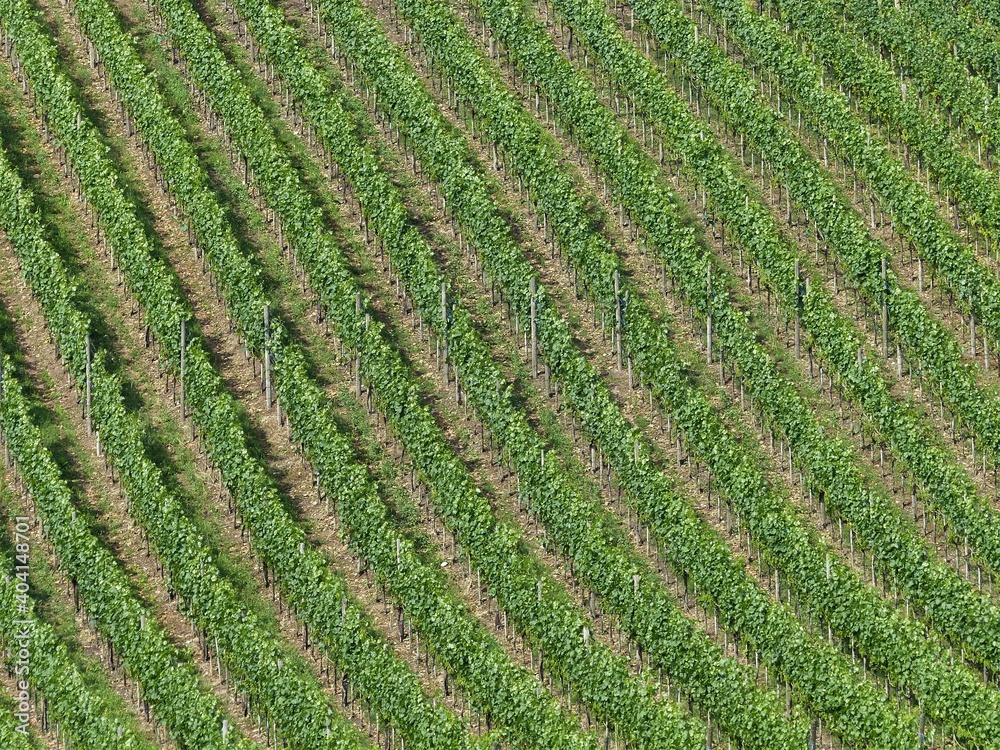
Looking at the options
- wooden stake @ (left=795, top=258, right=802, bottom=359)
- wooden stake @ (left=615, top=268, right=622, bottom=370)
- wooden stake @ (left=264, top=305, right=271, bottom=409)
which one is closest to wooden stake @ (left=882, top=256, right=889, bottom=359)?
wooden stake @ (left=795, top=258, right=802, bottom=359)

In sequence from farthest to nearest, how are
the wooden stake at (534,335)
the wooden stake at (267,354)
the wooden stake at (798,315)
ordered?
the wooden stake at (798,315)
the wooden stake at (534,335)
the wooden stake at (267,354)

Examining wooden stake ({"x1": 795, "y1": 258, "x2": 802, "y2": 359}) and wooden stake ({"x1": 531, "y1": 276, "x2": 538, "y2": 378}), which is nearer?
wooden stake ({"x1": 531, "y1": 276, "x2": 538, "y2": 378})

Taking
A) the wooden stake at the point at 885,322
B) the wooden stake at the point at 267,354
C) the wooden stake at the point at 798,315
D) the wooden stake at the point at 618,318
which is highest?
the wooden stake at the point at 267,354

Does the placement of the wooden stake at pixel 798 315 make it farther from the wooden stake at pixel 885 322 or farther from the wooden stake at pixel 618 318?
the wooden stake at pixel 618 318

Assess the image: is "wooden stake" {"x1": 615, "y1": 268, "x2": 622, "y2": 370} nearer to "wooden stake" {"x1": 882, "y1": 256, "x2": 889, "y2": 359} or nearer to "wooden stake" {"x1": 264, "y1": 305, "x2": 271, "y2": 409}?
"wooden stake" {"x1": 882, "y1": 256, "x2": 889, "y2": 359}

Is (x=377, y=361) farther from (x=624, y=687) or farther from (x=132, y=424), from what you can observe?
(x=624, y=687)

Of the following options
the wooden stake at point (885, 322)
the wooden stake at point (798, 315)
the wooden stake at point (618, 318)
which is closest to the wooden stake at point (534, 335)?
the wooden stake at point (618, 318)

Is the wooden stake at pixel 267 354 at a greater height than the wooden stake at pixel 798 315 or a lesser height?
greater

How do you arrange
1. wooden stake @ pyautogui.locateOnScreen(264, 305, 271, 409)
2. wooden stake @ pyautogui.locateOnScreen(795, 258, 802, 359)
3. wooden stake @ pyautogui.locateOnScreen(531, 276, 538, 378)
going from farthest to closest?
wooden stake @ pyautogui.locateOnScreen(795, 258, 802, 359) → wooden stake @ pyautogui.locateOnScreen(531, 276, 538, 378) → wooden stake @ pyautogui.locateOnScreen(264, 305, 271, 409)

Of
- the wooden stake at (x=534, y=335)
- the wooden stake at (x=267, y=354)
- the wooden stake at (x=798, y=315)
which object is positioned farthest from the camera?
the wooden stake at (x=798, y=315)

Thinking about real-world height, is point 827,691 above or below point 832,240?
below

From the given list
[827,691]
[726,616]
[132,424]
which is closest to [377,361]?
[132,424]
